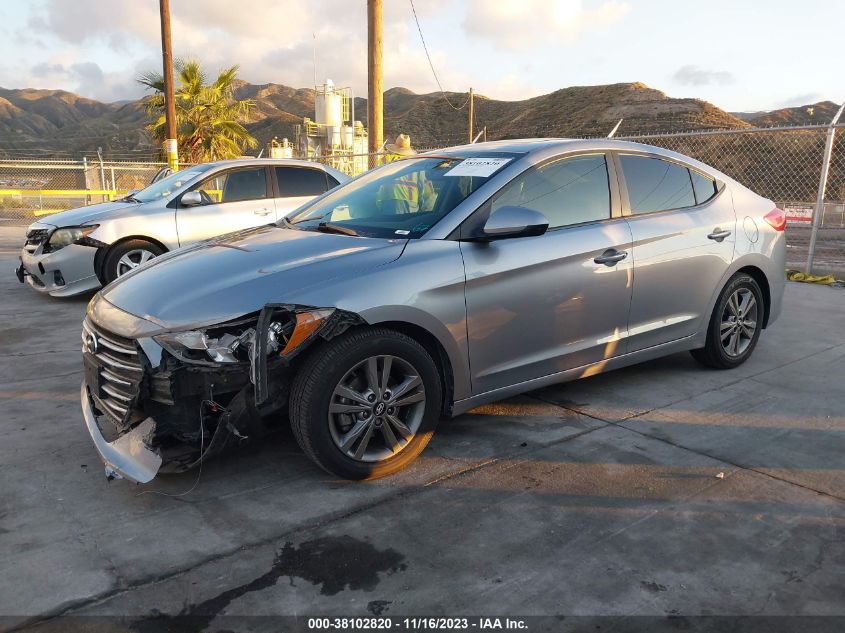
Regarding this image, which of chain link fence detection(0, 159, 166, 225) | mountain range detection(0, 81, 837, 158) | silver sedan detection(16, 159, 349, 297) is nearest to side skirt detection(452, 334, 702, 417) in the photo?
silver sedan detection(16, 159, 349, 297)

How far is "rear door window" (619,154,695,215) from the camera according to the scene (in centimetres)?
443

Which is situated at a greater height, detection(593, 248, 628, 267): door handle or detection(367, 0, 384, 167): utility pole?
detection(367, 0, 384, 167): utility pole

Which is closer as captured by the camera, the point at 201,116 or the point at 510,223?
the point at 510,223

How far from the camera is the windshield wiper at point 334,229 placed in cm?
385

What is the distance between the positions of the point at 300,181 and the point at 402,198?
15.8 ft

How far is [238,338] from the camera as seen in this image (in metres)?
3.06

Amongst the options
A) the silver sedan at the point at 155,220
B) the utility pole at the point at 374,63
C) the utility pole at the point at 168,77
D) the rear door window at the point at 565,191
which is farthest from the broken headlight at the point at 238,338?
the utility pole at the point at 168,77

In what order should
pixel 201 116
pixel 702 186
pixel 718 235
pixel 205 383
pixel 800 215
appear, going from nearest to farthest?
pixel 205 383
pixel 718 235
pixel 702 186
pixel 800 215
pixel 201 116

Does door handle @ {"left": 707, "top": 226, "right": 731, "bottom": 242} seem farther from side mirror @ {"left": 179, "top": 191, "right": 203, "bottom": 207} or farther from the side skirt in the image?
side mirror @ {"left": 179, "top": 191, "right": 203, "bottom": 207}

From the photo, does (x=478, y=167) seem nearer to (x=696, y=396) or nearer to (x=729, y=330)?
(x=696, y=396)

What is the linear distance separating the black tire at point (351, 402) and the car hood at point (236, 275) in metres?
0.33

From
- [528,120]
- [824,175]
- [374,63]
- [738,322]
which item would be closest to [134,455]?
[738,322]

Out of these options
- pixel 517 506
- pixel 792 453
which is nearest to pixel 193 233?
pixel 517 506

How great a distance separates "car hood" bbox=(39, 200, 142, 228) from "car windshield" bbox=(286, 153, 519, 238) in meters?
4.14
